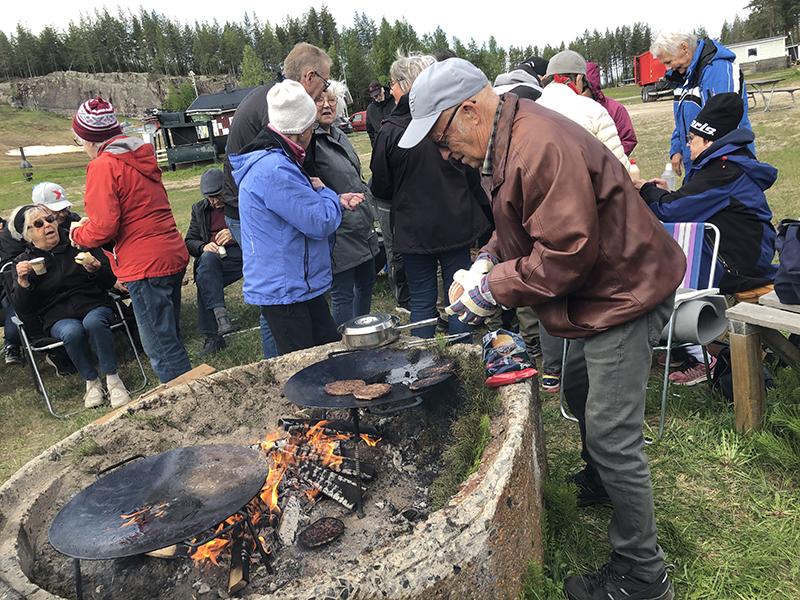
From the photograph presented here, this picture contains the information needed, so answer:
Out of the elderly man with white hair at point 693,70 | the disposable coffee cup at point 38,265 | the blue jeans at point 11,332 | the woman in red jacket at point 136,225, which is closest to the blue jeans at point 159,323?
the woman in red jacket at point 136,225

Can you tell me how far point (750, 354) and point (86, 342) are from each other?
5498 millimetres

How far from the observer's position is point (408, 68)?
432 cm

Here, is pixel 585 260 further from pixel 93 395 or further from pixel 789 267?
pixel 93 395

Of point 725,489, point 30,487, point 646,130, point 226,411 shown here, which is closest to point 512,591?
point 725,489

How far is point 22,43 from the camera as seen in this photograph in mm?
93750

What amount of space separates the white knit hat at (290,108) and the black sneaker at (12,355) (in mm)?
4911

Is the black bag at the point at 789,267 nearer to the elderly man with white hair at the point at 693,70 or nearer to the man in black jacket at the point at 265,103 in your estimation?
the elderly man with white hair at the point at 693,70

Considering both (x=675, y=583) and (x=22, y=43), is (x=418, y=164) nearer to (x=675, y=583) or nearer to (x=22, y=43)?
(x=675, y=583)

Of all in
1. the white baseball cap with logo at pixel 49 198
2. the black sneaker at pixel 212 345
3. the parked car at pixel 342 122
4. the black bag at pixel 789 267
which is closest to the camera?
the black bag at pixel 789 267

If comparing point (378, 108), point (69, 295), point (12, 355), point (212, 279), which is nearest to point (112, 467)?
point (69, 295)

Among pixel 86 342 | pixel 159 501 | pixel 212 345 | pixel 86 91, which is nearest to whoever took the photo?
pixel 159 501

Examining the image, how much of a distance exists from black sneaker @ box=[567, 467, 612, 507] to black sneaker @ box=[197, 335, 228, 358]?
14.0ft

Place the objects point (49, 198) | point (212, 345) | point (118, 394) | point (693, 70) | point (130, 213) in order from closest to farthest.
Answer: point (130, 213), point (693, 70), point (118, 394), point (49, 198), point (212, 345)

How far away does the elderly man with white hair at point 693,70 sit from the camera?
4922mm
